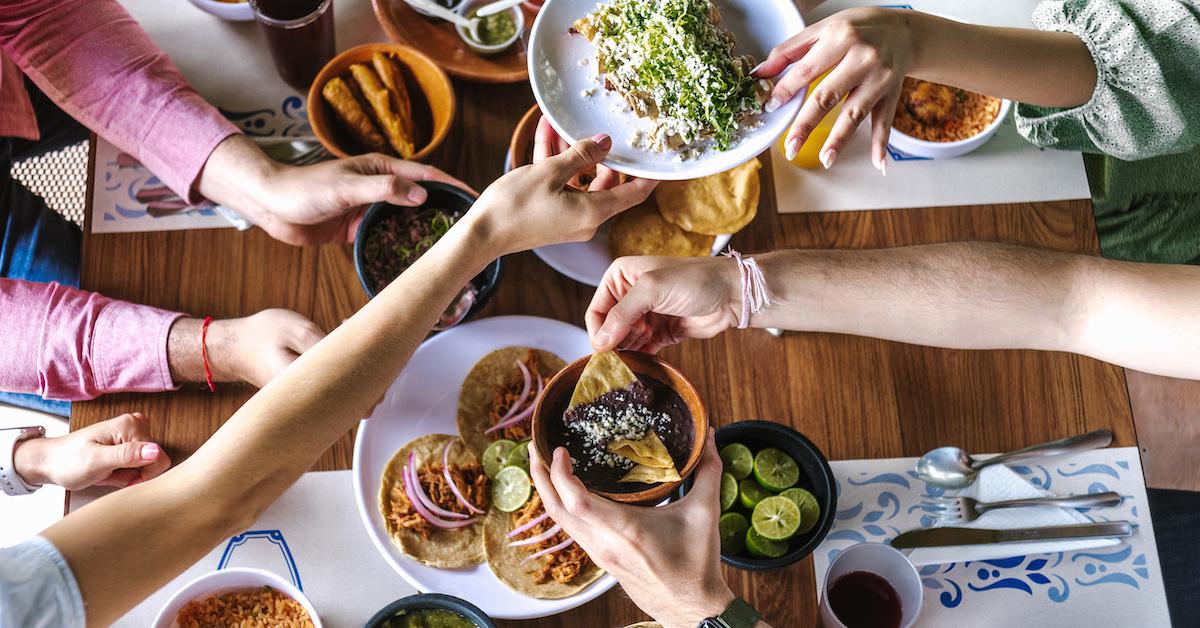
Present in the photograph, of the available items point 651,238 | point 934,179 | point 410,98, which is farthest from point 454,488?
point 934,179

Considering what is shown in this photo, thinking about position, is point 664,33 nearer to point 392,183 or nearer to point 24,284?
point 392,183

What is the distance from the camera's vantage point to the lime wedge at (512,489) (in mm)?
1916

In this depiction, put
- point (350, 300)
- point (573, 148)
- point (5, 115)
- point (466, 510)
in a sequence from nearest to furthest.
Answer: point (573, 148)
point (466, 510)
point (350, 300)
point (5, 115)

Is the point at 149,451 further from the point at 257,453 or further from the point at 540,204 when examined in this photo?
the point at 540,204

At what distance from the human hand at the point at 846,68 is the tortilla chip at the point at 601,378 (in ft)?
1.74

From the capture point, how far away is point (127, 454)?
1.86 metres

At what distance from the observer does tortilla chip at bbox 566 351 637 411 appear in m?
1.65

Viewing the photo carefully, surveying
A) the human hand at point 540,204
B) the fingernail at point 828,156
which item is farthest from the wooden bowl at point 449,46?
the fingernail at point 828,156

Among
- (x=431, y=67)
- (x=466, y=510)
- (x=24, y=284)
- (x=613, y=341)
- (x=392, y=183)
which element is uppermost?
(x=431, y=67)

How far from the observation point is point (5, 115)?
7.33 feet

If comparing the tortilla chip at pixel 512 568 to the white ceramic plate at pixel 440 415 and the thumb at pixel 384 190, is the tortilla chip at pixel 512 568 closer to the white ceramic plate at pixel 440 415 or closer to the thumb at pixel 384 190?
the white ceramic plate at pixel 440 415

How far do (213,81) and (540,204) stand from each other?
3.61 feet

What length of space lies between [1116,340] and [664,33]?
1.19 meters

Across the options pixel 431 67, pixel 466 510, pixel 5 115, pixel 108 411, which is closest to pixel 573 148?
pixel 431 67
